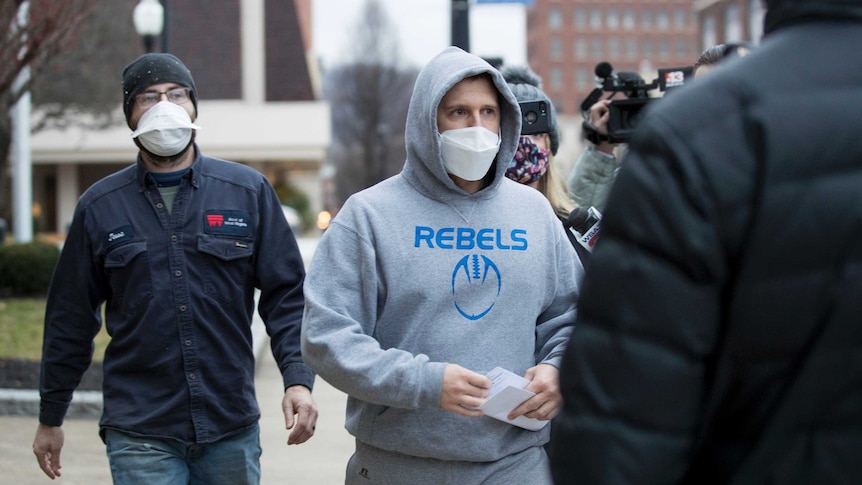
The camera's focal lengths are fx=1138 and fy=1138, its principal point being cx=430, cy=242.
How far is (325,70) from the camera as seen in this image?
8850 cm

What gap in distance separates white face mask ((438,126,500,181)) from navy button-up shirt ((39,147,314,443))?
3.53 ft

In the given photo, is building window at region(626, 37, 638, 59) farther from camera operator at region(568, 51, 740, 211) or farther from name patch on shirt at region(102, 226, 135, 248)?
name patch on shirt at region(102, 226, 135, 248)

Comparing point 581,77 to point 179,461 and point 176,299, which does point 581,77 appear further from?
point 179,461

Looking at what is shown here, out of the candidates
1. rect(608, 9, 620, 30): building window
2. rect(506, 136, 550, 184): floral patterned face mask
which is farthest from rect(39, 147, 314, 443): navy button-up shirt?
rect(608, 9, 620, 30): building window

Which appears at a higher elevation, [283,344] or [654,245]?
[654,245]

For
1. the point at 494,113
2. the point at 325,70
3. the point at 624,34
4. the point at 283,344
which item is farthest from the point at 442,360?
the point at 624,34

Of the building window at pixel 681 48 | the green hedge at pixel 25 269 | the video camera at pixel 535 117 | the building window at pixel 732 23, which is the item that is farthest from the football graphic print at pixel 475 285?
the building window at pixel 681 48

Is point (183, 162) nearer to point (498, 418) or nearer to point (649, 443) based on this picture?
point (498, 418)

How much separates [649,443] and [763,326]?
250 mm

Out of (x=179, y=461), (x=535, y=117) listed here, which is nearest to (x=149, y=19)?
(x=535, y=117)

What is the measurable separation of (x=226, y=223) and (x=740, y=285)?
2.73 meters

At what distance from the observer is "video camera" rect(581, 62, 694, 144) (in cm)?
547

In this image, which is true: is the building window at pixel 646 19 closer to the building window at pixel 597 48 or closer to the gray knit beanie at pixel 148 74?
the building window at pixel 597 48

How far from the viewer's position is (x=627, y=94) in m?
5.77
